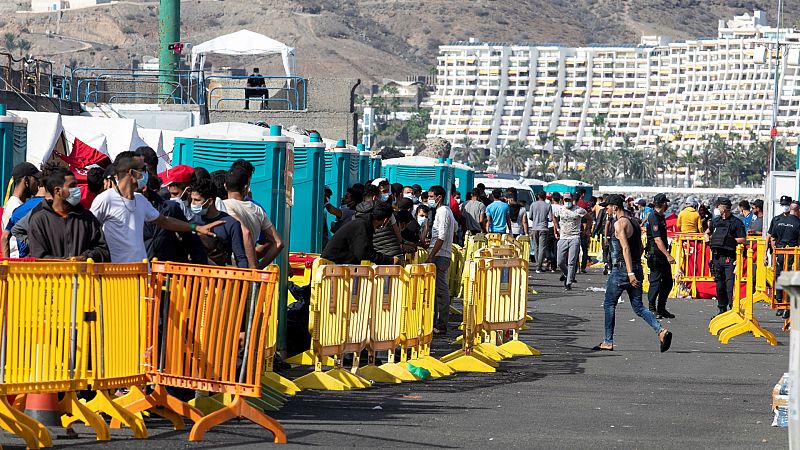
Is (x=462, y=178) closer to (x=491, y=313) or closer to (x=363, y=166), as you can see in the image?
(x=363, y=166)

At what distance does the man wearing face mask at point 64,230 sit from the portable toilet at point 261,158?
3.50 metres

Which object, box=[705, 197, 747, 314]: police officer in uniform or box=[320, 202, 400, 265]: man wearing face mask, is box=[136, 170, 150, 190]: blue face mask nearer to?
box=[320, 202, 400, 265]: man wearing face mask

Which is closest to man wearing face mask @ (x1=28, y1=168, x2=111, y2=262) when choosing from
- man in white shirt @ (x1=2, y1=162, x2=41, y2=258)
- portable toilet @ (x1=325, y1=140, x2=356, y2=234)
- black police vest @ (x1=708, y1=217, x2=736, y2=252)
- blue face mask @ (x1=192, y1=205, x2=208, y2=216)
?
blue face mask @ (x1=192, y1=205, x2=208, y2=216)

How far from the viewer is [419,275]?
1357 centimetres

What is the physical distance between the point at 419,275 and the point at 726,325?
6.31 metres

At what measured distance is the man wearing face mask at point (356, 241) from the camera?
13.6 metres

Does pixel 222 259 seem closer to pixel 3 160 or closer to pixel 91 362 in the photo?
pixel 91 362

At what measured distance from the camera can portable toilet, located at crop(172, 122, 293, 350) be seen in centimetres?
1391

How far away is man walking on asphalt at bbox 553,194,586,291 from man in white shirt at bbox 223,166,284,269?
15.8 m

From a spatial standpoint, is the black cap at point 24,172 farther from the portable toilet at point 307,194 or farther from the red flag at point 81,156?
the portable toilet at point 307,194

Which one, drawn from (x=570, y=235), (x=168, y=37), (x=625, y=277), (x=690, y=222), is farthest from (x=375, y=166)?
(x=625, y=277)

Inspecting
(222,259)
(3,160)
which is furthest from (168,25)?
(222,259)

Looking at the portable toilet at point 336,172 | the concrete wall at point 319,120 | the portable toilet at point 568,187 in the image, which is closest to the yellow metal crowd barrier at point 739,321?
the portable toilet at point 336,172

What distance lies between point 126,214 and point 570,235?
59.2 feet
